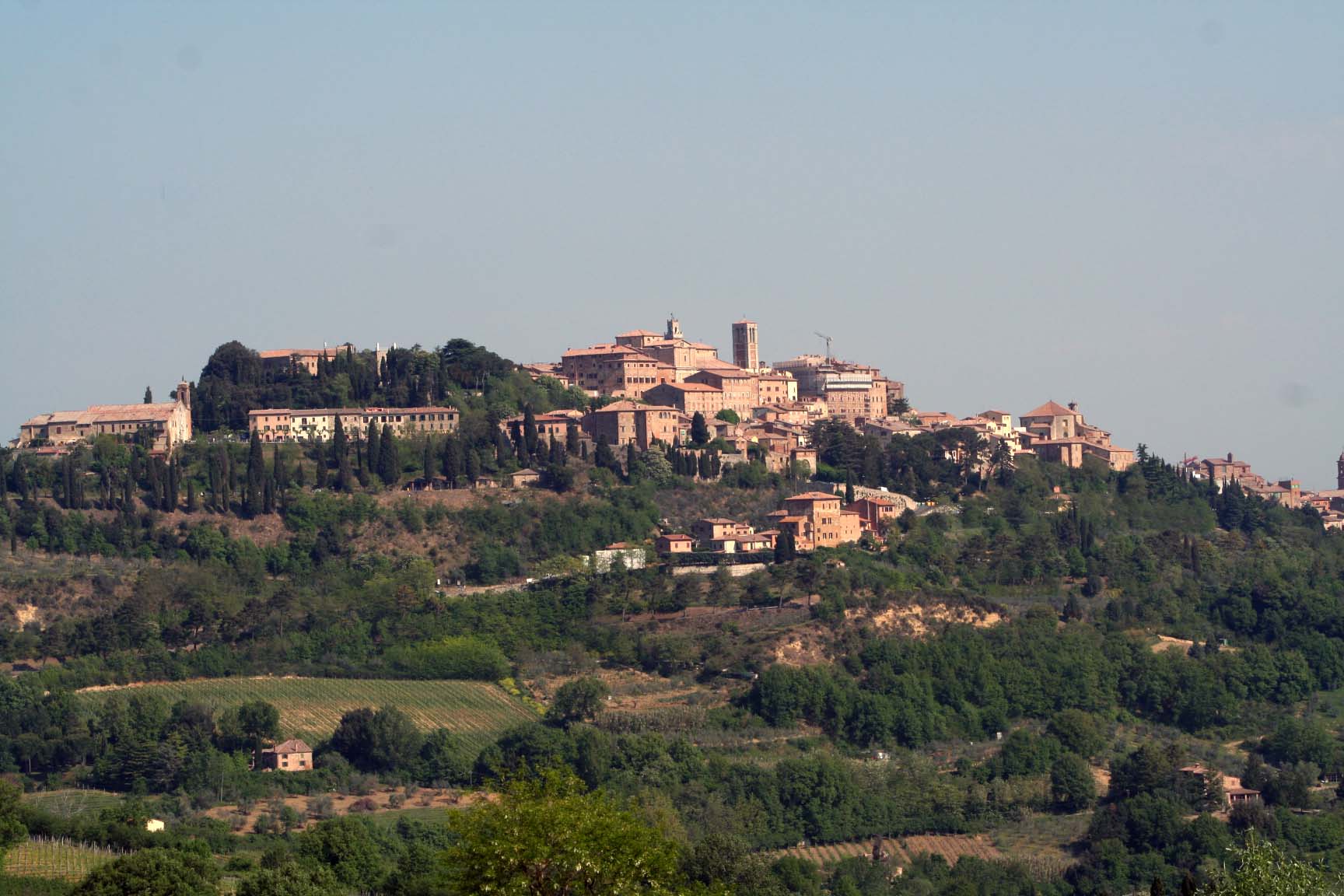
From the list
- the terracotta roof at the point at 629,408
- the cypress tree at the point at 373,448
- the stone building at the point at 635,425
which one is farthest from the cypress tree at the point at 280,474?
the terracotta roof at the point at 629,408

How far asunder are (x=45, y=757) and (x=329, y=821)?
14619 millimetres

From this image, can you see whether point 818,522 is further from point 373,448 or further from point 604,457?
point 373,448

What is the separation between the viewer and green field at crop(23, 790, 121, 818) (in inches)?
2031

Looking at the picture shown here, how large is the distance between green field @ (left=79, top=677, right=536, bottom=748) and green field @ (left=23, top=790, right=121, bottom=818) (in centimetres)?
520

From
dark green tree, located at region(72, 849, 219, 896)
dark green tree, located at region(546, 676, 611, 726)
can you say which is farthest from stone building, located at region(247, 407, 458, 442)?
dark green tree, located at region(72, 849, 219, 896)

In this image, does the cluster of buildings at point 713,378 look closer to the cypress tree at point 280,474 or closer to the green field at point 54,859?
the cypress tree at point 280,474

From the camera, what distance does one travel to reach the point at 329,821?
4494 centimetres

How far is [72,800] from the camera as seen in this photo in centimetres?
5356

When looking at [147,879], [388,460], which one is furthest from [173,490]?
[147,879]

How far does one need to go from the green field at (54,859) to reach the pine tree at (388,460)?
3045 cm

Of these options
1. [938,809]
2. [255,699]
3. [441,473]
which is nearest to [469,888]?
[938,809]

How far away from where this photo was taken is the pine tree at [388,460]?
245 feet

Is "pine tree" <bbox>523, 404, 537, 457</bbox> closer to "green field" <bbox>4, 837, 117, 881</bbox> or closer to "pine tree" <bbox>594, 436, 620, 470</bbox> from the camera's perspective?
"pine tree" <bbox>594, 436, 620, 470</bbox>

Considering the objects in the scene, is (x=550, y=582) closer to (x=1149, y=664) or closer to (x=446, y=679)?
(x=446, y=679)
